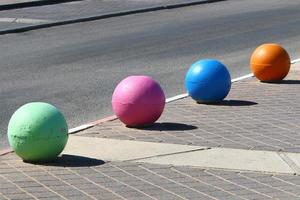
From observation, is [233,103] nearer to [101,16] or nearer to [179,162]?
[179,162]

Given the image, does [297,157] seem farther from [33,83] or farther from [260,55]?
[33,83]

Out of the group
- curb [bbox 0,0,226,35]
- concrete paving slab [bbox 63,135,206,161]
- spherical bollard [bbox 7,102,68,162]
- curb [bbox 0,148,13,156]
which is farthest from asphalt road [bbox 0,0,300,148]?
spherical bollard [bbox 7,102,68,162]

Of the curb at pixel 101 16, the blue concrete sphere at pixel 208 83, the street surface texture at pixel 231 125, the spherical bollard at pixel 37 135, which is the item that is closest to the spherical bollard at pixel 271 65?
the street surface texture at pixel 231 125

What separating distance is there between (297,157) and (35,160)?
2.58 metres

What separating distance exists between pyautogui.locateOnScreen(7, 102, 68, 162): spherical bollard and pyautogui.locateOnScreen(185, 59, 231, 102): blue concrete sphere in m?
3.98

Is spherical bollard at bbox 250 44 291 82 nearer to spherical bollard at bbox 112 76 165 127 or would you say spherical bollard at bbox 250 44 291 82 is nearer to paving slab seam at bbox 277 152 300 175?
spherical bollard at bbox 112 76 165 127

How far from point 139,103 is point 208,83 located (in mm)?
2089

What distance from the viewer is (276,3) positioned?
1304 inches

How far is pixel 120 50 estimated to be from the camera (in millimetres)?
20281

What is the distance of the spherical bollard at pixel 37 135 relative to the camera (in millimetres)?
9141

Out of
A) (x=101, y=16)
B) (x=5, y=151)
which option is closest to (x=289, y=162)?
(x=5, y=151)

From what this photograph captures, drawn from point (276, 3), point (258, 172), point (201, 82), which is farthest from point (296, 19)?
point (258, 172)

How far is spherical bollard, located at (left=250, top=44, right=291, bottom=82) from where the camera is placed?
14969 mm

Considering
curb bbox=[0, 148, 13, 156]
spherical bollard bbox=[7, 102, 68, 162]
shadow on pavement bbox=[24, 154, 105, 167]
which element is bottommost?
shadow on pavement bbox=[24, 154, 105, 167]
